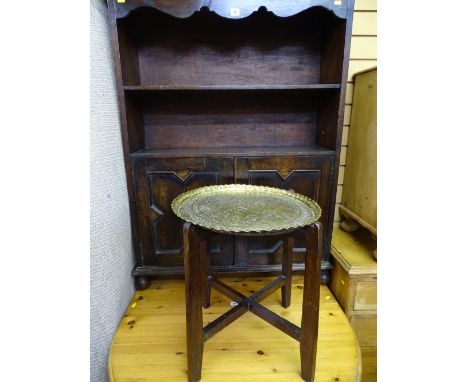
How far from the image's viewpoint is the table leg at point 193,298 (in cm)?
105

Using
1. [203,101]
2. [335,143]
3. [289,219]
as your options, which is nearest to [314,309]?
[289,219]

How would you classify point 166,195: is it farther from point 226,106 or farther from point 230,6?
point 230,6

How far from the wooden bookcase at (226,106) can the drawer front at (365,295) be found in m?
0.22

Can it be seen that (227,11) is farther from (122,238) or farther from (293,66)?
(122,238)

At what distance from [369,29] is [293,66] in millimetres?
573

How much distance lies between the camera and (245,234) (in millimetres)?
994

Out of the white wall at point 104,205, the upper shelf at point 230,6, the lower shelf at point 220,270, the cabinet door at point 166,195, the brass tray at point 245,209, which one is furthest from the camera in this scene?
the lower shelf at point 220,270

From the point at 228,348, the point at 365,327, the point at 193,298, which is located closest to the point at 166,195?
the point at 193,298

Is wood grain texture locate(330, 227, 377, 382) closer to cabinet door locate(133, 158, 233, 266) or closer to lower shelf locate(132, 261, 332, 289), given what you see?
lower shelf locate(132, 261, 332, 289)

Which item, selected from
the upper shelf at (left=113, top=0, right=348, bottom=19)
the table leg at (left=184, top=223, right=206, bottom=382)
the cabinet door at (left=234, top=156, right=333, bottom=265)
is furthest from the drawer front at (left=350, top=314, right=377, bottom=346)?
the upper shelf at (left=113, top=0, right=348, bottom=19)

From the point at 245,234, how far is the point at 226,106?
3.85ft

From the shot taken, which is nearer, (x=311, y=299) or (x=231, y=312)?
(x=311, y=299)

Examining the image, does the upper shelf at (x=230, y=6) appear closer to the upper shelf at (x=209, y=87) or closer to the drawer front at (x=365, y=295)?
the upper shelf at (x=209, y=87)

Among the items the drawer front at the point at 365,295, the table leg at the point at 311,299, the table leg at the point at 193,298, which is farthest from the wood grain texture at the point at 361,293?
the table leg at the point at 193,298
